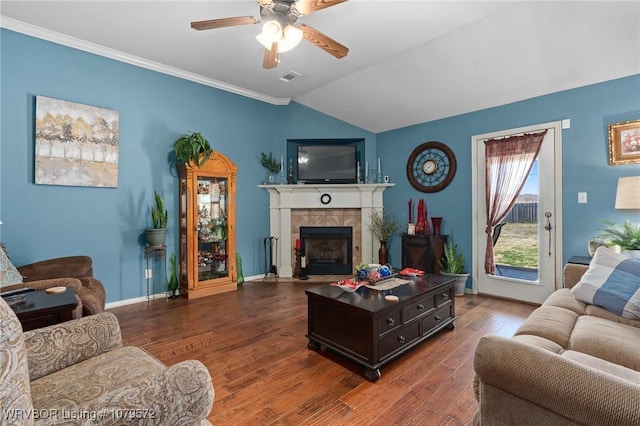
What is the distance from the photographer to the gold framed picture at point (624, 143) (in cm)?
287

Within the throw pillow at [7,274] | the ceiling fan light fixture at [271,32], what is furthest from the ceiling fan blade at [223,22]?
the throw pillow at [7,274]

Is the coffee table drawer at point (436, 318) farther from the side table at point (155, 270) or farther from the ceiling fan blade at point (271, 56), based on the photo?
the side table at point (155, 270)

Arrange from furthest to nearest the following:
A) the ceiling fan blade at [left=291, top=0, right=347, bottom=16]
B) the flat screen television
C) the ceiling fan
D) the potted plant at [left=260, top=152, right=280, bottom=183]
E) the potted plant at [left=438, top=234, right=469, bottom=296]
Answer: the flat screen television < the potted plant at [left=260, top=152, right=280, bottom=183] < the potted plant at [left=438, top=234, right=469, bottom=296] < the ceiling fan < the ceiling fan blade at [left=291, top=0, right=347, bottom=16]

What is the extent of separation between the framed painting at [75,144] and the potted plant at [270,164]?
200 cm

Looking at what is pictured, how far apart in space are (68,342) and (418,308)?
216 centimetres

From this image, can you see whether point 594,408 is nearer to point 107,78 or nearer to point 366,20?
point 366,20

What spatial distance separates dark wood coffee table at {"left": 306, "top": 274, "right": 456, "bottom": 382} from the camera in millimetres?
1968

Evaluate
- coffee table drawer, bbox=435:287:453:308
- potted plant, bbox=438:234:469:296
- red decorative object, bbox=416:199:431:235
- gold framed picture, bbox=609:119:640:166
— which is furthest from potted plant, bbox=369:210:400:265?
gold framed picture, bbox=609:119:640:166

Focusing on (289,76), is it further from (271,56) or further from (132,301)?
(132,301)

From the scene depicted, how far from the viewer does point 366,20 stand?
9.26 feet

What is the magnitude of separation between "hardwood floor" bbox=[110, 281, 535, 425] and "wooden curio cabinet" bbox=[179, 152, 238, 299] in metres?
0.44

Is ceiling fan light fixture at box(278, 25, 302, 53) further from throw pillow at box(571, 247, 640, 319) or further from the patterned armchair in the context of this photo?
throw pillow at box(571, 247, 640, 319)

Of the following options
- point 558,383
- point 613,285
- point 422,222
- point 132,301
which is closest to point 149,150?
point 132,301

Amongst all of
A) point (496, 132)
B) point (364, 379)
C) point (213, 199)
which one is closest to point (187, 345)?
point (364, 379)
